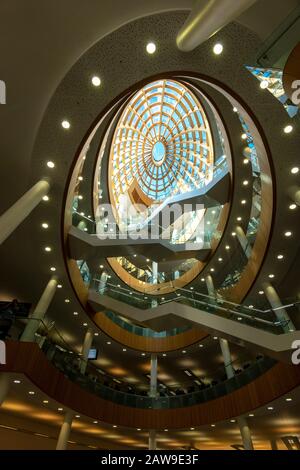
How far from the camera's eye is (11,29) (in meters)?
6.88

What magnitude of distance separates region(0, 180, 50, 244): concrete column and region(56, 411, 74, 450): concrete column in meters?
10.7

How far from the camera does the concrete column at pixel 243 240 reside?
16297mm

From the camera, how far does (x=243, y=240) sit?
17.6 metres

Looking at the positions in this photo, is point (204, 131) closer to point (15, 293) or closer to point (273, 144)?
point (273, 144)

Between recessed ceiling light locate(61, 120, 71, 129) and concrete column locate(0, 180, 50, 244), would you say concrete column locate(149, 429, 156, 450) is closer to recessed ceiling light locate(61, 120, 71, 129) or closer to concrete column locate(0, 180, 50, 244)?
concrete column locate(0, 180, 50, 244)

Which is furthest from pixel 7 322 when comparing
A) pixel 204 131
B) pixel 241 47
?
pixel 204 131

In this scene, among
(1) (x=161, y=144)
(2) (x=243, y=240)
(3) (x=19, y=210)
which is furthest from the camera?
(1) (x=161, y=144)

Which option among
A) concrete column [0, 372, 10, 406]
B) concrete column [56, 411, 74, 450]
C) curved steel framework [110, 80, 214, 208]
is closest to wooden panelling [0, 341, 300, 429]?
concrete column [0, 372, 10, 406]

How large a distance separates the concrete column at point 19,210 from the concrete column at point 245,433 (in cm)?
1325

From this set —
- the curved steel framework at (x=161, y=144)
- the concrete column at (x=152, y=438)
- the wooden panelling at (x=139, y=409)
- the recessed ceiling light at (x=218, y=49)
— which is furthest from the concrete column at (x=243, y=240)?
the concrete column at (x=152, y=438)

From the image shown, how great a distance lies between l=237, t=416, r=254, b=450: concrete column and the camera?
41.2 ft

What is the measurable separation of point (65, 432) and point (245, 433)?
872 centimetres

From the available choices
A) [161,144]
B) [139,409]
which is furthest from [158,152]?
[139,409]

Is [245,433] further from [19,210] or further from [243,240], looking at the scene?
[19,210]
